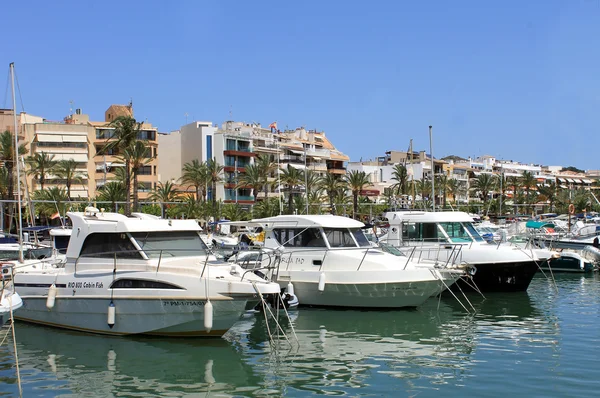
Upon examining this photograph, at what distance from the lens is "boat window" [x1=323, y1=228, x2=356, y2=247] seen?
22.7m

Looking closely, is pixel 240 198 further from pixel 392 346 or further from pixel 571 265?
pixel 392 346

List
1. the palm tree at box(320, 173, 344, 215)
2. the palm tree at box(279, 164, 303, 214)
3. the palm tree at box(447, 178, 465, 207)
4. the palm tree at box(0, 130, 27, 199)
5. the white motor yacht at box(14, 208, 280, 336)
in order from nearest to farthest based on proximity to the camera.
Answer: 1. the white motor yacht at box(14, 208, 280, 336)
2. the palm tree at box(0, 130, 27, 199)
3. the palm tree at box(279, 164, 303, 214)
4. the palm tree at box(320, 173, 344, 215)
5. the palm tree at box(447, 178, 465, 207)

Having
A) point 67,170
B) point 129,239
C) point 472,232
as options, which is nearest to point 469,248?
point 472,232

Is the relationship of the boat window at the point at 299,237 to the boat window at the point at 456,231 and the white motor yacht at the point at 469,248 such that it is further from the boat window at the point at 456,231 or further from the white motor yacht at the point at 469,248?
the boat window at the point at 456,231

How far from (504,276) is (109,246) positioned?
16.1 metres

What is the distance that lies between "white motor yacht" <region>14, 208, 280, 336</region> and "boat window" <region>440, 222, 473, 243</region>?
1223cm

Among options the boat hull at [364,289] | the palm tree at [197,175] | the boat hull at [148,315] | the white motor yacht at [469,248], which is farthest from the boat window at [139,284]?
the palm tree at [197,175]

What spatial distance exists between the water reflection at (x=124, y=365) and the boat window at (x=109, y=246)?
217cm

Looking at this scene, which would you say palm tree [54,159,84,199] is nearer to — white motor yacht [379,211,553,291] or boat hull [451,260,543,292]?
white motor yacht [379,211,553,291]

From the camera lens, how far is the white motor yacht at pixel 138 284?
52.5ft

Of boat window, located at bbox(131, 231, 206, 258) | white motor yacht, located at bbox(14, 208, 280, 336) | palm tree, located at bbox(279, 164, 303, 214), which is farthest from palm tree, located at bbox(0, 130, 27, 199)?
boat window, located at bbox(131, 231, 206, 258)

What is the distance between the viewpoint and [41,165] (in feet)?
204

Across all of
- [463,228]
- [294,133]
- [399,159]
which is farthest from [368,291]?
[399,159]

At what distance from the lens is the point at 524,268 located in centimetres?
2603
